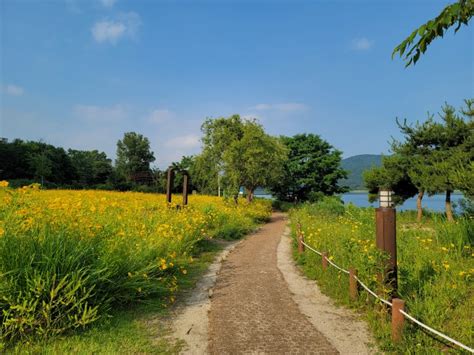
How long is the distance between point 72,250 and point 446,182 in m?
15.4

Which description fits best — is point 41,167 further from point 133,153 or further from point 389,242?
point 389,242

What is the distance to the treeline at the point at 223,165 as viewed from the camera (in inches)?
679

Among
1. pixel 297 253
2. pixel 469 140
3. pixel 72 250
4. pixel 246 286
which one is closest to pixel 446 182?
pixel 469 140

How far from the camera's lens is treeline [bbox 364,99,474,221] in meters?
13.3

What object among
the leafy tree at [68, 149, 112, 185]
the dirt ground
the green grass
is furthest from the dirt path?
the leafy tree at [68, 149, 112, 185]

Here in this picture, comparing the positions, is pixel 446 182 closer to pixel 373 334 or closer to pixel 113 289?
pixel 373 334

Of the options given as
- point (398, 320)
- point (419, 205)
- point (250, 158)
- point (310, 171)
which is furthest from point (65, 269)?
point (310, 171)

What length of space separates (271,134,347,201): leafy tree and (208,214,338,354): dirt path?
24510mm

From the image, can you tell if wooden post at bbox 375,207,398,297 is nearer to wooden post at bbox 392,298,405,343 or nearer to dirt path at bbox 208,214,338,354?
wooden post at bbox 392,298,405,343

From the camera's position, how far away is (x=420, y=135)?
15.1 m

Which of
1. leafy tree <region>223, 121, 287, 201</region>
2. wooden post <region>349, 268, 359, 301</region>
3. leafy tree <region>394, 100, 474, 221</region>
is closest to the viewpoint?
wooden post <region>349, 268, 359, 301</region>

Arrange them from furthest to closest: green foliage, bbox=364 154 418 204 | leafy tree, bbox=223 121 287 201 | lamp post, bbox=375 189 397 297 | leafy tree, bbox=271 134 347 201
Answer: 1. leafy tree, bbox=271 134 347 201
2. leafy tree, bbox=223 121 287 201
3. green foliage, bbox=364 154 418 204
4. lamp post, bbox=375 189 397 297

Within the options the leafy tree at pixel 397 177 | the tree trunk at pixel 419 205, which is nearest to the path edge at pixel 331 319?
the tree trunk at pixel 419 205

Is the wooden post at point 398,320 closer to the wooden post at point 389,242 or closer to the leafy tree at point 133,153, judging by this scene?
the wooden post at point 389,242
